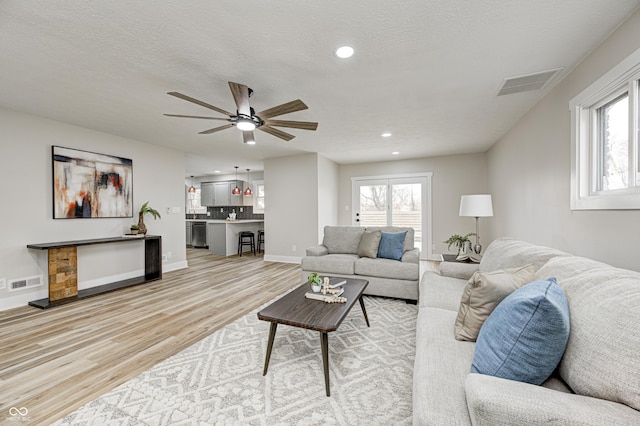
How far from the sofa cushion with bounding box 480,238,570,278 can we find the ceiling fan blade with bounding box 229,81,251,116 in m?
2.53

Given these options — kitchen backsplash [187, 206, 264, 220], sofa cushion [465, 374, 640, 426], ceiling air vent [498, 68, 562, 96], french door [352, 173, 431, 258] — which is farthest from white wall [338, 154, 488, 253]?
sofa cushion [465, 374, 640, 426]

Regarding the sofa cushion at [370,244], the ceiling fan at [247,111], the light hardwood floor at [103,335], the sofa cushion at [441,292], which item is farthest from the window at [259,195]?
the sofa cushion at [441,292]

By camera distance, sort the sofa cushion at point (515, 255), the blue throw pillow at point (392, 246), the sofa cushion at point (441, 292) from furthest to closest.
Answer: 1. the blue throw pillow at point (392, 246)
2. the sofa cushion at point (441, 292)
3. the sofa cushion at point (515, 255)

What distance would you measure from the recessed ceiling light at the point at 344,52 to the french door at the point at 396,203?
15.4 feet

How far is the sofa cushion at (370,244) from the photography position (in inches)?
146

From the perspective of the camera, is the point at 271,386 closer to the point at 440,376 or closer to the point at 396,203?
the point at 440,376

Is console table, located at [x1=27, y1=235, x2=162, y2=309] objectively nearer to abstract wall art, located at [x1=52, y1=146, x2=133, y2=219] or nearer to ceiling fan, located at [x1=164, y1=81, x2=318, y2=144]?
abstract wall art, located at [x1=52, y1=146, x2=133, y2=219]

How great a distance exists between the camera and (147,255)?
4.56 m

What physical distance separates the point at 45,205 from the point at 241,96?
3.36 meters

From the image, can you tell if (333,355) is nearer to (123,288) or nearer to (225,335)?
(225,335)

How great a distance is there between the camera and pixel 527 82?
102 inches

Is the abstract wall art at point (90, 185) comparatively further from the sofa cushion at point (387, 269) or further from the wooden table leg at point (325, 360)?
the wooden table leg at point (325, 360)

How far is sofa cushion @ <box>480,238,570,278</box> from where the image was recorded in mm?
1803

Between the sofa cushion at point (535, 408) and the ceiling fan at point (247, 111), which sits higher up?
the ceiling fan at point (247, 111)
